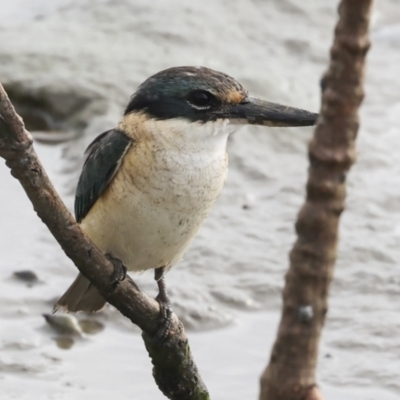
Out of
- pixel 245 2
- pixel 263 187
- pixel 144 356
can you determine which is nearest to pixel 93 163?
pixel 144 356

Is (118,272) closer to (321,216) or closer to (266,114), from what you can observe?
(266,114)

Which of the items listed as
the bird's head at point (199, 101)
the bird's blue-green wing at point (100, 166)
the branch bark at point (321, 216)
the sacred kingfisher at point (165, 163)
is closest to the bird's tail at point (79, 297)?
the bird's blue-green wing at point (100, 166)

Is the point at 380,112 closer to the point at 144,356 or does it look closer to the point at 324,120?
the point at 144,356

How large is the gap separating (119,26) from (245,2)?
1225 mm

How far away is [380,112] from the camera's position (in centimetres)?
799

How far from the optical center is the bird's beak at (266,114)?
3.37m

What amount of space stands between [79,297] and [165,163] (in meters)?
0.87

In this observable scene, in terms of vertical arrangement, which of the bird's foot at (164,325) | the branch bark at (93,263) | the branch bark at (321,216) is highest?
the bird's foot at (164,325)

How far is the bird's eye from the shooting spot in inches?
148

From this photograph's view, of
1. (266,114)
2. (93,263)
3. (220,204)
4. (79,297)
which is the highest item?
(220,204)

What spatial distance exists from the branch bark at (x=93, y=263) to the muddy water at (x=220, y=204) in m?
1.04

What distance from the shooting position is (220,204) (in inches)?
264

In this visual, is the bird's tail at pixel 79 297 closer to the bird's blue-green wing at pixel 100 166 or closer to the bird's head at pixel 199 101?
the bird's blue-green wing at pixel 100 166

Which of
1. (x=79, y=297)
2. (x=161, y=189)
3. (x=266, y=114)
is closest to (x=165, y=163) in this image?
(x=161, y=189)
